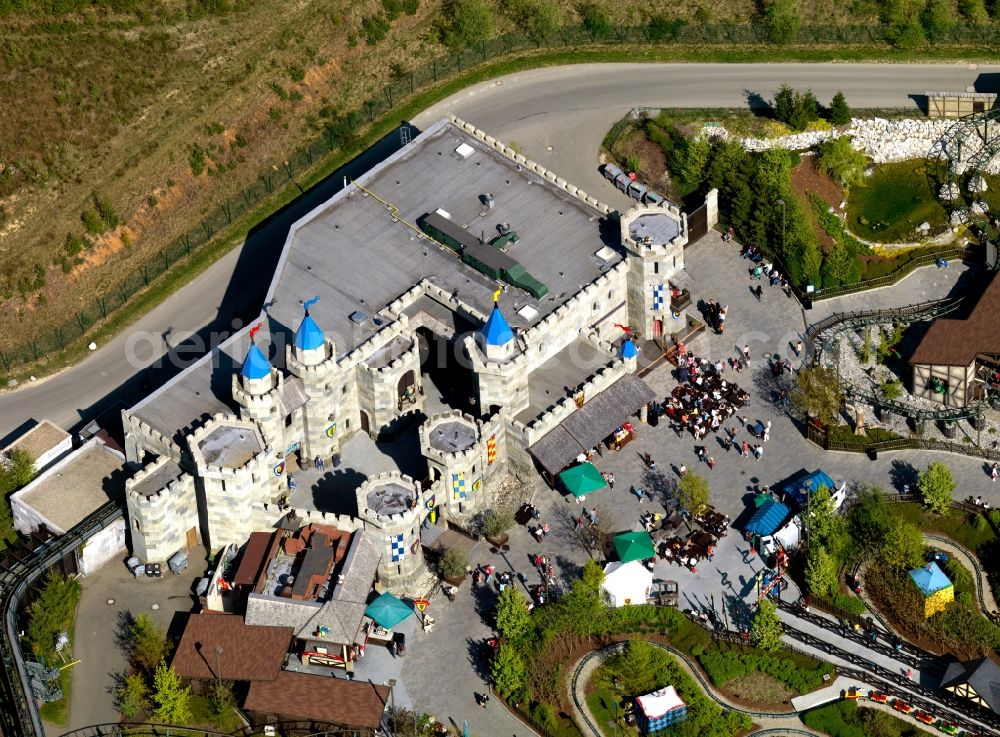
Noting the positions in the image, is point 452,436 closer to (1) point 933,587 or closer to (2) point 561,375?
(2) point 561,375

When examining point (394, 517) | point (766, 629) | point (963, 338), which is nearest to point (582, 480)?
point (394, 517)

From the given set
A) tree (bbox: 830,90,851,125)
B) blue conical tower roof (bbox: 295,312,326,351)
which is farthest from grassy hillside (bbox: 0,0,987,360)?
blue conical tower roof (bbox: 295,312,326,351)

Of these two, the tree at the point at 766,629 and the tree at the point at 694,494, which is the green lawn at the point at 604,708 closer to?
the tree at the point at 766,629

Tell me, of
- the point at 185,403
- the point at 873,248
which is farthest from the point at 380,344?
the point at 873,248

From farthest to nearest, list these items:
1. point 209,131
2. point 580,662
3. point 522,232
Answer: point 209,131, point 522,232, point 580,662

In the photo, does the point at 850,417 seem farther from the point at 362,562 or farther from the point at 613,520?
the point at 362,562
